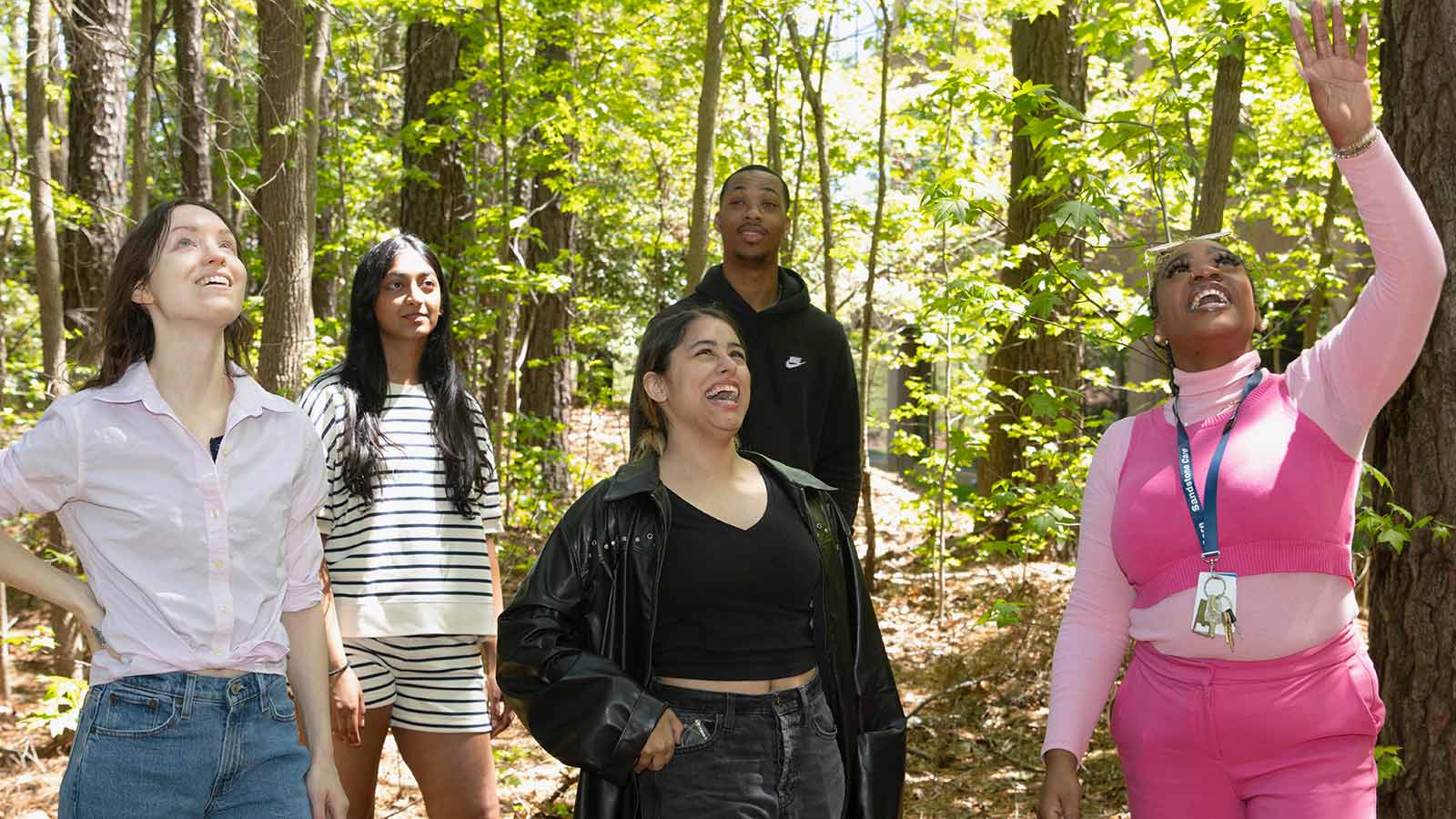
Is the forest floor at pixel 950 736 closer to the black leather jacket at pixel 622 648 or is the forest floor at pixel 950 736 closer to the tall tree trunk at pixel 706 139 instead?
the tall tree trunk at pixel 706 139

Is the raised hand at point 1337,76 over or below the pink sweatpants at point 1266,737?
over

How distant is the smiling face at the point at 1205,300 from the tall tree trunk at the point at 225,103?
9.46ft

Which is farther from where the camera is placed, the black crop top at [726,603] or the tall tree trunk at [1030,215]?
the tall tree trunk at [1030,215]

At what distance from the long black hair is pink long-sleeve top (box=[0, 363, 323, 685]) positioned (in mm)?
1133

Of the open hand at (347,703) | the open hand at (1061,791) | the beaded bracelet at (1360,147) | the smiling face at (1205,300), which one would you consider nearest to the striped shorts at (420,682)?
the open hand at (347,703)

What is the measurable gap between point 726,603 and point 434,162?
9.35 m

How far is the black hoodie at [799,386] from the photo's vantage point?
4.09 metres

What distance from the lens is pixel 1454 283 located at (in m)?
3.95

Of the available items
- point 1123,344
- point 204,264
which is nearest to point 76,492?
point 204,264

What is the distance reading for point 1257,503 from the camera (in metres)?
2.69

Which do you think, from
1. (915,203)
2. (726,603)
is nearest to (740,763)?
(726,603)

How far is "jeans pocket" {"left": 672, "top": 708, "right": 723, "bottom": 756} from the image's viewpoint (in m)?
2.68

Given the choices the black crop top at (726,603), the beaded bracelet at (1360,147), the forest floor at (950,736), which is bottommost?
the forest floor at (950,736)

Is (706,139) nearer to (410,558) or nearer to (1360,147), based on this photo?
(410,558)
